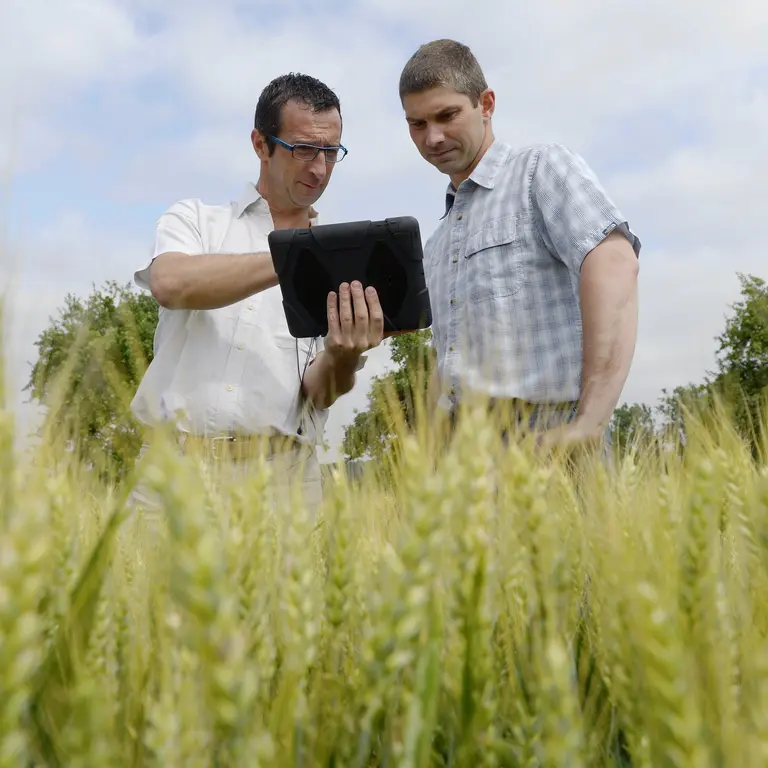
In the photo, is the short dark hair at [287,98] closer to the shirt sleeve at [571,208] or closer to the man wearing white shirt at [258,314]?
the man wearing white shirt at [258,314]

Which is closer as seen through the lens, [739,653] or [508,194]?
[739,653]

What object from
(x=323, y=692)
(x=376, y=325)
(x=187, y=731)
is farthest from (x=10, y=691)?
(x=376, y=325)

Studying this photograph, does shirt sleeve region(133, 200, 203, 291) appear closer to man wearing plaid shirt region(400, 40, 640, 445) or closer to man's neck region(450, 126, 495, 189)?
man wearing plaid shirt region(400, 40, 640, 445)

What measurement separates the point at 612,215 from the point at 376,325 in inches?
35.4

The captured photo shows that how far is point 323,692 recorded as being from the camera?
0.87m

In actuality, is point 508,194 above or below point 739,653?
above

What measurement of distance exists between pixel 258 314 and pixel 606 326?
143 cm

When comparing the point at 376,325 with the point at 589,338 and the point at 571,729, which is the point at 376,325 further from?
the point at 571,729

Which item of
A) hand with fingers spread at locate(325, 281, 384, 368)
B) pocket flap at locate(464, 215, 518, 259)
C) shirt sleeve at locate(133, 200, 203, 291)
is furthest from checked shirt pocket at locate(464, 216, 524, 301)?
shirt sleeve at locate(133, 200, 203, 291)

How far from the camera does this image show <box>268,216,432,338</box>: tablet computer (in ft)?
8.70

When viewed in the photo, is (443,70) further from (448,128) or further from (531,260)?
(531,260)

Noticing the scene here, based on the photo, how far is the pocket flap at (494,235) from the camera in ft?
9.84

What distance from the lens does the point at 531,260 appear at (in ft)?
9.69

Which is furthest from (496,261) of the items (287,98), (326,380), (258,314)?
(287,98)
